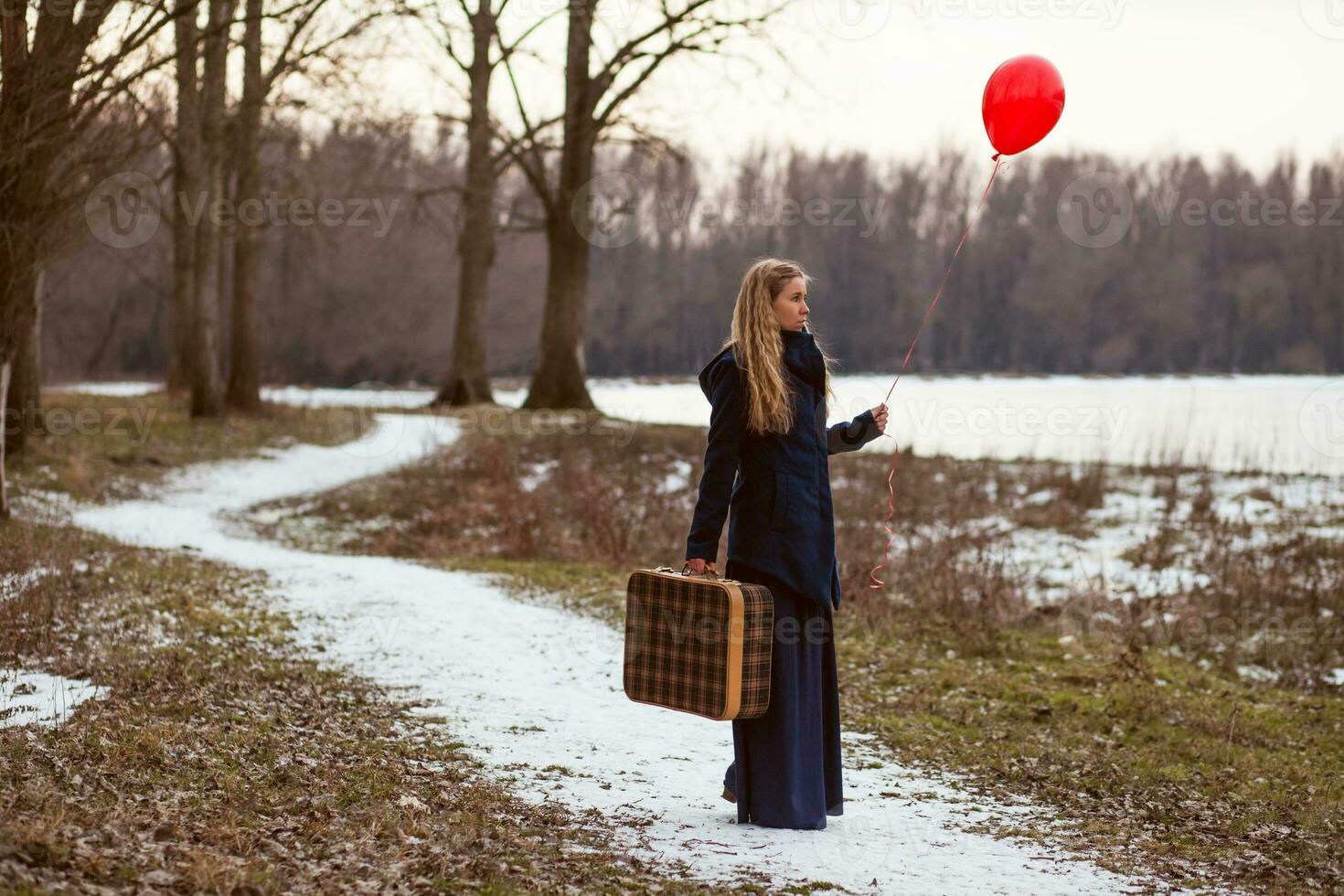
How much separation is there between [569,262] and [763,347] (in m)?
21.7

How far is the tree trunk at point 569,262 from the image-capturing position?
82.7 feet

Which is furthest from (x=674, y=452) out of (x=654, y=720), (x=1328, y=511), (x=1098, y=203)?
(x=1098, y=203)

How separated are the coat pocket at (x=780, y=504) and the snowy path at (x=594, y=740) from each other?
1.21 meters

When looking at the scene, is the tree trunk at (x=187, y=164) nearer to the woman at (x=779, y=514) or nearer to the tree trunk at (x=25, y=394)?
the tree trunk at (x=25, y=394)

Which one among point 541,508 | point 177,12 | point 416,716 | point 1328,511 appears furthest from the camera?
point 1328,511

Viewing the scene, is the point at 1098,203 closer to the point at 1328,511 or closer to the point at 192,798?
the point at 1328,511

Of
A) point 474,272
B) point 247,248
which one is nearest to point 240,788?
point 247,248

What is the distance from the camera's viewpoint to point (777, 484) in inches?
194

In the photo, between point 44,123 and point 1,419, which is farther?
point 1,419

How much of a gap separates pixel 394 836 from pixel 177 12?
7.39 metres

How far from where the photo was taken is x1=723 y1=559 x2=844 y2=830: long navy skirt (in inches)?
193

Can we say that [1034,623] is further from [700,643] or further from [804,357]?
[700,643]

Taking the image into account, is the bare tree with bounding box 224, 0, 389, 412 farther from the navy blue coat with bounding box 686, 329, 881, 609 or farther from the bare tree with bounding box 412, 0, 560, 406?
the navy blue coat with bounding box 686, 329, 881, 609

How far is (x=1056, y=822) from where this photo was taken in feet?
18.1
